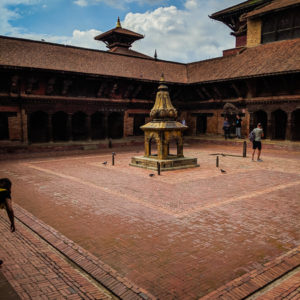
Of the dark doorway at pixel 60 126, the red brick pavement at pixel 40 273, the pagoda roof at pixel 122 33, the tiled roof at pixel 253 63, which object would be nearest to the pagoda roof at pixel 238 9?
the tiled roof at pixel 253 63

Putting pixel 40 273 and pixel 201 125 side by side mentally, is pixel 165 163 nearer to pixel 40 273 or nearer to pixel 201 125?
pixel 40 273

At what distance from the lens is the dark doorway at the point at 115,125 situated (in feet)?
77.9

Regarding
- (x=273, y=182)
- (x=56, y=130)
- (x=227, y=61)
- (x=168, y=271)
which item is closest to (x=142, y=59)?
(x=227, y=61)

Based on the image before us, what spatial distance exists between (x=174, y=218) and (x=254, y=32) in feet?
76.4

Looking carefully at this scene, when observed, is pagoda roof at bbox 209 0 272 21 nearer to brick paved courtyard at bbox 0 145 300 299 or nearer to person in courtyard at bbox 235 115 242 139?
person in courtyard at bbox 235 115 242 139

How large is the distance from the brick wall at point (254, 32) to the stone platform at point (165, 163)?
54.2 feet

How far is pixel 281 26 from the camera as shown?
22922mm

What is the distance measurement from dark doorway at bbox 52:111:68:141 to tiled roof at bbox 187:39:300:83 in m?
11.3

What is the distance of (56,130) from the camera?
Result: 22422 millimetres

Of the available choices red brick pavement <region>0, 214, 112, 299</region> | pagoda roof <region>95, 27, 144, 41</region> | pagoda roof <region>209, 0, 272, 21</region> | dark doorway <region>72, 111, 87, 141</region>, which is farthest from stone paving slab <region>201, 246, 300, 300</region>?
pagoda roof <region>95, 27, 144, 41</region>

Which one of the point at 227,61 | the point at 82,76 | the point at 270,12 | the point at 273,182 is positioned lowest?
the point at 273,182

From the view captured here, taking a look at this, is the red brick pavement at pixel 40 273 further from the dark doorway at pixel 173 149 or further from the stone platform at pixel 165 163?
the dark doorway at pixel 173 149

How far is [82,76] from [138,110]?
5.93 m

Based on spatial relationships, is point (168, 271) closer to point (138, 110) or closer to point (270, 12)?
point (138, 110)
